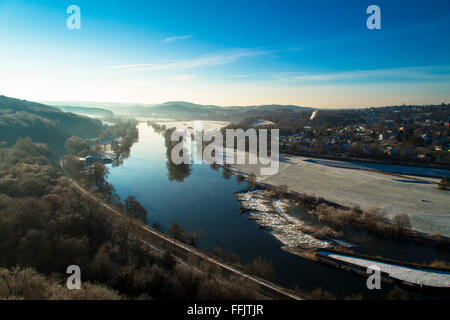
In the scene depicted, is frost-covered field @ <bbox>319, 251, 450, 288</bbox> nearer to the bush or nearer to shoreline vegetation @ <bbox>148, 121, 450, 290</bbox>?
shoreline vegetation @ <bbox>148, 121, 450, 290</bbox>

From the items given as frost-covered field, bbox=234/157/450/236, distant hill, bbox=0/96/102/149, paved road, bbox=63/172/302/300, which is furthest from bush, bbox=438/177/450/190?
distant hill, bbox=0/96/102/149

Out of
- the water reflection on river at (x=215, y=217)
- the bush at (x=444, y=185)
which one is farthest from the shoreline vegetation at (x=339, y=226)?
the bush at (x=444, y=185)

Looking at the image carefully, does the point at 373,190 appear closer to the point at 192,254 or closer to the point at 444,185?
the point at 444,185

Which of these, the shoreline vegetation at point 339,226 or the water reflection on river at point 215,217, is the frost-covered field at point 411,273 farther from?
the water reflection on river at point 215,217

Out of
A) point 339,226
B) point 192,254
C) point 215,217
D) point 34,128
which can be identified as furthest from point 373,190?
point 34,128
